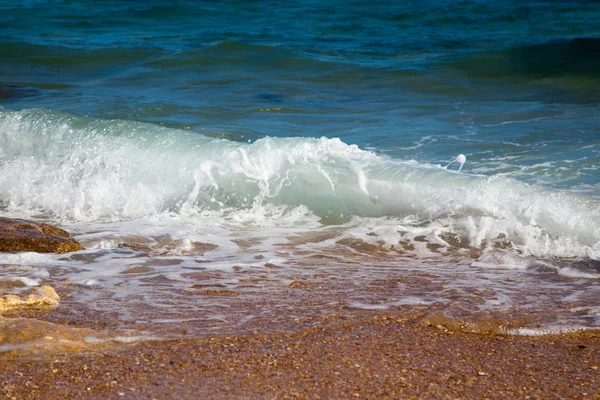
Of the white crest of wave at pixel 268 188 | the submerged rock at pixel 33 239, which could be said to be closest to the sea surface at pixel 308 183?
the white crest of wave at pixel 268 188

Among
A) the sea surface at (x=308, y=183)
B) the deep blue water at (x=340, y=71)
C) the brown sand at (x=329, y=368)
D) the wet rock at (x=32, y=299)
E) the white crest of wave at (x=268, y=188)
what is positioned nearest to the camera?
the brown sand at (x=329, y=368)

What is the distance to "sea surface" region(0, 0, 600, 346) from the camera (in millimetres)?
4172

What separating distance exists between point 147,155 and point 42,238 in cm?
250

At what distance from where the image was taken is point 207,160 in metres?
7.14

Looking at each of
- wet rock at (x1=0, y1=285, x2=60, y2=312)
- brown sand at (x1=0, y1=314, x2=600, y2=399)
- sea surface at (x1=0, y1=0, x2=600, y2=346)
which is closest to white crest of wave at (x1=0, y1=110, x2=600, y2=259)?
sea surface at (x1=0, y1=0, x2=600, y2=346)

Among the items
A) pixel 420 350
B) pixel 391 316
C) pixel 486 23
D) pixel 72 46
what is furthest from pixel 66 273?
pixel 486 23

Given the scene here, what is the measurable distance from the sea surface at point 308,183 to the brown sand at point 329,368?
226 mm

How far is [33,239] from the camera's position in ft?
16.5

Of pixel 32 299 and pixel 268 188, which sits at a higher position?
pixel 32 299

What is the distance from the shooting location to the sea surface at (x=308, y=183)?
13.7 ft

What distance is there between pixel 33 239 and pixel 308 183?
7.93ft

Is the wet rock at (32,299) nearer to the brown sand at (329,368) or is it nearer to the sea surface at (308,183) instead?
the sea surface at (308,183)

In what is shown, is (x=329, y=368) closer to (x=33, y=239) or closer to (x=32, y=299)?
(x=32, y=299)

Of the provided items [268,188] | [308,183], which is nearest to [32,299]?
[268,188]
